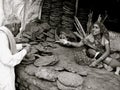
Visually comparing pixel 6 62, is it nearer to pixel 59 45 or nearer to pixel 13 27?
pixel 13 27

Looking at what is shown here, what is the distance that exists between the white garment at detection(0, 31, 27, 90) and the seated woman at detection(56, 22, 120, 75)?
5.04 feet

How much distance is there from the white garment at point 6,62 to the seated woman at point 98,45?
154cm

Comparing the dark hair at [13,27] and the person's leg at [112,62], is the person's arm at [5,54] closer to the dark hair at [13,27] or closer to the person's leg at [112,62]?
the dark hair at [13,27]

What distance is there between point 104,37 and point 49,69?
1349 mm

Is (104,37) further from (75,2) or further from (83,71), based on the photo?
(75,2)

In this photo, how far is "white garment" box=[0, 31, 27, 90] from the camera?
3.69m

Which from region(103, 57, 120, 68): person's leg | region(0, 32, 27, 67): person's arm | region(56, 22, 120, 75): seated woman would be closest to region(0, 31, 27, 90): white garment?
region(0, 32, 27, 67): person's arm

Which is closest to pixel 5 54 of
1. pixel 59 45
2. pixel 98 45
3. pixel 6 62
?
pixel 6 62

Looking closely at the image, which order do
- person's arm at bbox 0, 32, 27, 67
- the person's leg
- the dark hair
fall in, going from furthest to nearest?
the person's leg
the dark hair
person's arm at bbox 0, 32, 27, 67

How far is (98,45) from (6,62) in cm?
205

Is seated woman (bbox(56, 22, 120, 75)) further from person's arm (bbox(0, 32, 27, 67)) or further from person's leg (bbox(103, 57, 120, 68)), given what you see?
person's arm (bbox(0, 32, 27, 67))

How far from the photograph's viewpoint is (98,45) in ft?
16.2

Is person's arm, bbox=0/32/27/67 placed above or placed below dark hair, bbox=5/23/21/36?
below

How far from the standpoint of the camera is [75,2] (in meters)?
5.56
